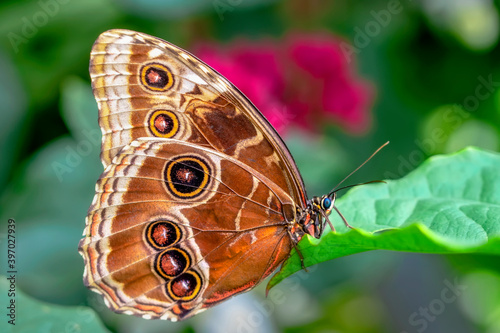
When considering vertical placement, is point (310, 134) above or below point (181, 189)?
below

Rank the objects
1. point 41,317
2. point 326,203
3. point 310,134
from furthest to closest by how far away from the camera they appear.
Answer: point 310,134 < point 326,203 < point 41,317

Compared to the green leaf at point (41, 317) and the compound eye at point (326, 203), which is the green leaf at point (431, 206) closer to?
the compound eye at point (326, 203)

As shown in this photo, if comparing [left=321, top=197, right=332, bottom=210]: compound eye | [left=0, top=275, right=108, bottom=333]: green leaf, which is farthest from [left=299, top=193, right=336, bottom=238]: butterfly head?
[left=0, top=275, right=108, bottom=333]: green leaf

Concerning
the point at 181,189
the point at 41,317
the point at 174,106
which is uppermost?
the point at 174,106

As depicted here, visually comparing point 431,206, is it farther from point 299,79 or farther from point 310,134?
point 299,79

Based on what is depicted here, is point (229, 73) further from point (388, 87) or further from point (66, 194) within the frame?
point (388, 87)

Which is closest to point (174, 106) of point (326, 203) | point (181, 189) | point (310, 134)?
Result: point (181, 189)
